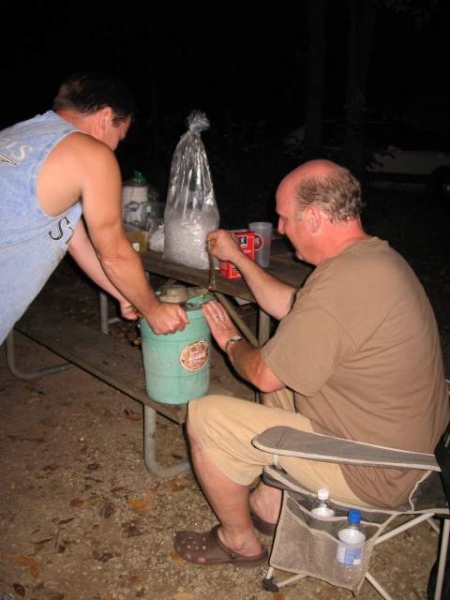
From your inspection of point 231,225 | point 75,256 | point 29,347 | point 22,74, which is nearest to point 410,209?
point 231,225

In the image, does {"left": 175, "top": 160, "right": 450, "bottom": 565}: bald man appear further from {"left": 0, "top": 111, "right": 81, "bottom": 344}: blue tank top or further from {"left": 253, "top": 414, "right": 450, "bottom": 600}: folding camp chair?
{"left": 0, "top": 111, "right": 81, "bottom": 344}: blue tank top

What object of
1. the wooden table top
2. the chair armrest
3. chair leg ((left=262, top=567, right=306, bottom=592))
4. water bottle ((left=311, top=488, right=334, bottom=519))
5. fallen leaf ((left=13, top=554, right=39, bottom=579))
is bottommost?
fallen leaf ((left=13, top=554, right=39, bottom=579))

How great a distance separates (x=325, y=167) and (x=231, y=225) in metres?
5.99

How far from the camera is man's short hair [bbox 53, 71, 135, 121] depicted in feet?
6.97

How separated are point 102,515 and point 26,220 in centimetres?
151

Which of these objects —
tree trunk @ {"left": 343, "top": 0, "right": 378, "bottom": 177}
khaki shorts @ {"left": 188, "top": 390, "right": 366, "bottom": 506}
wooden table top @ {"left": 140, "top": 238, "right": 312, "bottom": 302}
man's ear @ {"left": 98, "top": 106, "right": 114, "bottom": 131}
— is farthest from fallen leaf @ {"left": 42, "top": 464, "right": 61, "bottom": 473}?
tree trunk @ {"left": 343, "top": 0, "right": 378, "bottom": 177}

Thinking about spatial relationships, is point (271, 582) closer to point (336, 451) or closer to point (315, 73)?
point (336, 451)

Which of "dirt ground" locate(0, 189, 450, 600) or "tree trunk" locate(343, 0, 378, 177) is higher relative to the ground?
"tree trunk" locate(343, 0, 378, 177)

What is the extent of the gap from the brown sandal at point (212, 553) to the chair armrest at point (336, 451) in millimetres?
774

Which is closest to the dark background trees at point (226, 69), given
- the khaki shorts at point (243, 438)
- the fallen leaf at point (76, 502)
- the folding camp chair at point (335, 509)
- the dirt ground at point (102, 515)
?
the dirt ground at point (102, 515)

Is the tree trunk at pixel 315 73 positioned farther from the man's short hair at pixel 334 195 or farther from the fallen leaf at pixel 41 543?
the fallen leaf at pixel 41 543

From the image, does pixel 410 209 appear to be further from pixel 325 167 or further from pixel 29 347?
pixel 325 167

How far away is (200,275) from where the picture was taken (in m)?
2.78

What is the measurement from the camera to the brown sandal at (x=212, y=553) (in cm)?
230
